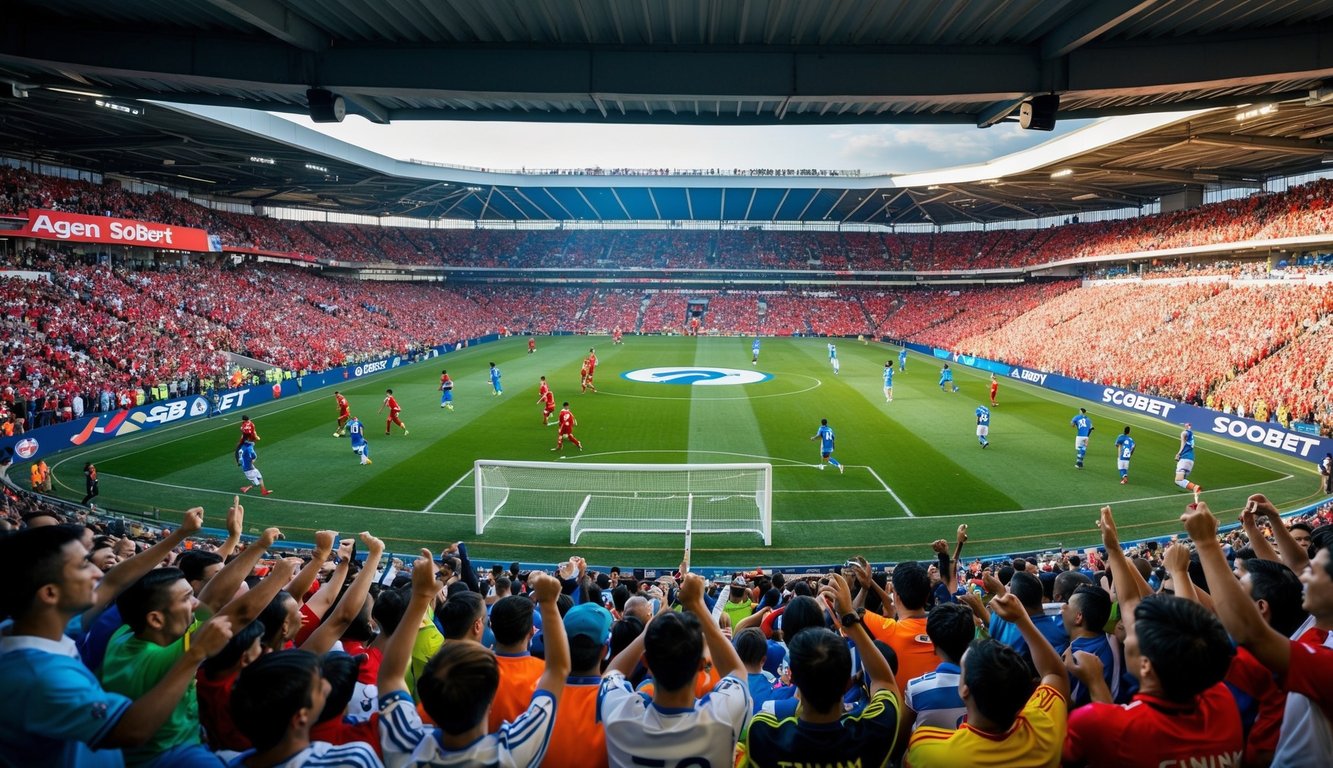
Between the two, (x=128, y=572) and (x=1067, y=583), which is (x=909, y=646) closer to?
(x=1067, y=583)

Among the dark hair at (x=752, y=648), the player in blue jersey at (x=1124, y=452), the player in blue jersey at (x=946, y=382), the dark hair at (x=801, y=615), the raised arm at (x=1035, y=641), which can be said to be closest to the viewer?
the raised arm at (x=1035, y=641)

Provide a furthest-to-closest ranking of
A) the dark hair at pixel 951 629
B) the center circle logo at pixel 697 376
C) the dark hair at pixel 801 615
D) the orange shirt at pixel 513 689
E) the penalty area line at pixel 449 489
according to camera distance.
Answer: the center circle logo at pixel 697 376
the penalty area line at pixel 449 489
the dark hair at pixel 801 615
the dark hair at pixel 951 629
the orange shirt at pixel 513 689

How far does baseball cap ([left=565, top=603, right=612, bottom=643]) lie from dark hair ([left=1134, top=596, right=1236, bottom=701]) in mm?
2372

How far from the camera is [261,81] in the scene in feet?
25.3

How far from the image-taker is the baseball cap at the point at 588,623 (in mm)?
3549

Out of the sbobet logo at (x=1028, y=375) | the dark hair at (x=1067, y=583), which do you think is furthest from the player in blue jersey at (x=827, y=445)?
the sbobet logo at (x=1028, y=375)

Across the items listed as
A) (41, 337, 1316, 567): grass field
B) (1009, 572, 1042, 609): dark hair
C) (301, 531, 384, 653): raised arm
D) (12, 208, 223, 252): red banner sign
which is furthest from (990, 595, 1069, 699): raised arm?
(12, 208, 223, 252): red banner sign

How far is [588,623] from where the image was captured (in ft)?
11.9

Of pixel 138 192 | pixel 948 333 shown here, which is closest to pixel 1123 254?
pixel 948 333

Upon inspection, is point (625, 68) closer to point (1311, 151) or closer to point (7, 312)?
point (7, 312)

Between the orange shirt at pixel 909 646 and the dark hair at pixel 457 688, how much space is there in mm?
2560

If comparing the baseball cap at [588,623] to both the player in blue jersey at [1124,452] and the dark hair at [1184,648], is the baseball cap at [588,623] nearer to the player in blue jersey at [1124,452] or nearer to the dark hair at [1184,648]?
the dark hair at [1184,648]

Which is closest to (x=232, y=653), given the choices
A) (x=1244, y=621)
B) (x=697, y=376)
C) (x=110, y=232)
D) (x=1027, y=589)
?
(x=1244, y=621)

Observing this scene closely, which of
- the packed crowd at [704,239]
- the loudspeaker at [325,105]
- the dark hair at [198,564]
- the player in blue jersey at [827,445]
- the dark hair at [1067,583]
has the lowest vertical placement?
the player in blue jersey at [827,445]
